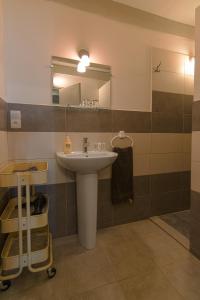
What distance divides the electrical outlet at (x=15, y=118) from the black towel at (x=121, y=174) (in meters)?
0.94

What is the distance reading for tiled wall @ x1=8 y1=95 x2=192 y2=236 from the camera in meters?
1.58

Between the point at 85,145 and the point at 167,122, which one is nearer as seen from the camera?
the point at 85,145

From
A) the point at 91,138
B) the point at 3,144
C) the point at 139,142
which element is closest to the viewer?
the point at 3,144

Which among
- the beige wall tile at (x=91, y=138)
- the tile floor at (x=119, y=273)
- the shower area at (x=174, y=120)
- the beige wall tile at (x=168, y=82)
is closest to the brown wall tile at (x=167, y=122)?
the shower area at (x=174, y=120)

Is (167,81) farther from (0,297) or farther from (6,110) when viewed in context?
(0,297)

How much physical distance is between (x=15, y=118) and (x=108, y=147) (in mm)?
906

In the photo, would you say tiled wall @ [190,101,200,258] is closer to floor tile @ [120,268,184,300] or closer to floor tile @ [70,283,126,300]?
floor tile @ [120,268,184,300]

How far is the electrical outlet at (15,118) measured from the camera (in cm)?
148

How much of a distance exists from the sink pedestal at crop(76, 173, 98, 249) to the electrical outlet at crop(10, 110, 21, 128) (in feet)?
2.23

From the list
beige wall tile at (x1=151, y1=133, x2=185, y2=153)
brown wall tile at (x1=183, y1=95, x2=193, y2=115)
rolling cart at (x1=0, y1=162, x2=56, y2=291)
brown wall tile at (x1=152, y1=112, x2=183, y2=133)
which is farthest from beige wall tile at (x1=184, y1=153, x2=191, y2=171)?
rolling cart at (x1=0, y1=162, x2=56, y2=291)

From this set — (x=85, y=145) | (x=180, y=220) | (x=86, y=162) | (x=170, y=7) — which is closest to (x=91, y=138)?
(x=85, y=145)

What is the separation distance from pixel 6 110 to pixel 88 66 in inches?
33.6

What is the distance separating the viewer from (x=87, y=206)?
1540 mm

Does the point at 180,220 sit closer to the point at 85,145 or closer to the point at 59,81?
the point at 85,145
